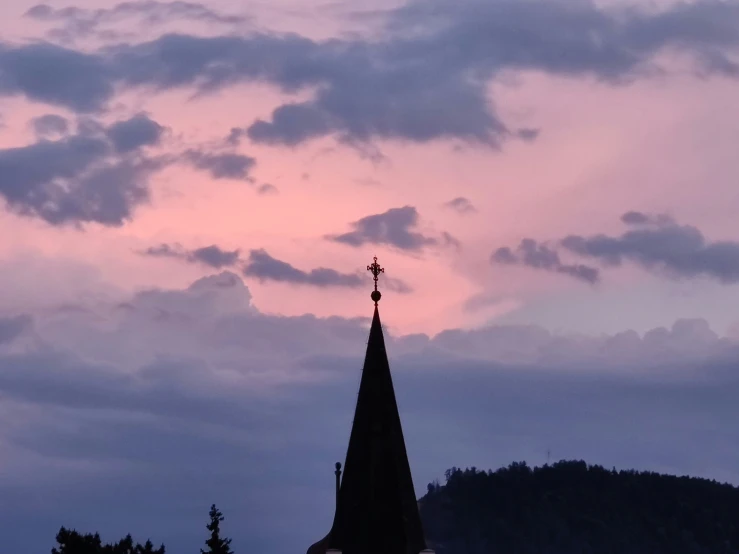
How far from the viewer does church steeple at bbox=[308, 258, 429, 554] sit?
52.8 m

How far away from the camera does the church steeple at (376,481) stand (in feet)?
173

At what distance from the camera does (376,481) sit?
177 feet

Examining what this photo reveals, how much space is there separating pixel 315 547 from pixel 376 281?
13.5 metres

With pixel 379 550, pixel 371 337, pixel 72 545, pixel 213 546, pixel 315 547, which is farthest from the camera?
pixel 72 545

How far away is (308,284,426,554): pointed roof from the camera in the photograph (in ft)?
173

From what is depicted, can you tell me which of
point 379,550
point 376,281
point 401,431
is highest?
point 376,281

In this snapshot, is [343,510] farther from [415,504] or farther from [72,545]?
[72,545]

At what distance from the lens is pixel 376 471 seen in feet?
177

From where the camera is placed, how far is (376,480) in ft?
177

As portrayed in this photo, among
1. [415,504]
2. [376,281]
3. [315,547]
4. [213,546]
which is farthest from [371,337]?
[213,546]

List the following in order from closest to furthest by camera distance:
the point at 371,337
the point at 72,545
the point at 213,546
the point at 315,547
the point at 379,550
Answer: the point at 379,550
the point at 371,337
the point at 315,547
the point at 213,546
the point at 72,545

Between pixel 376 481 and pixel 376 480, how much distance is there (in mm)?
41

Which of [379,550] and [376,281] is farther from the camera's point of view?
[376,281]

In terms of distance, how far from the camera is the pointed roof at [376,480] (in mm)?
52844
